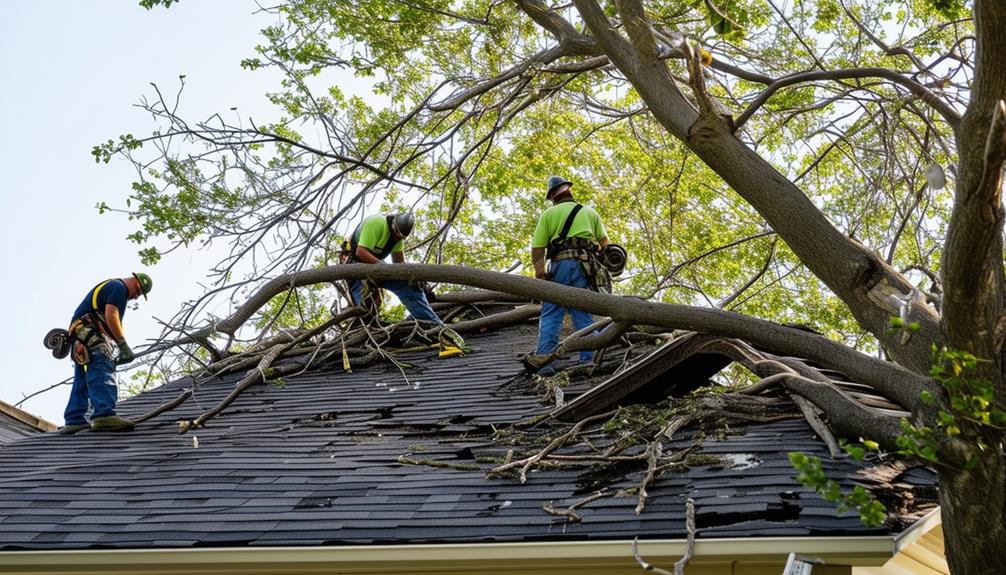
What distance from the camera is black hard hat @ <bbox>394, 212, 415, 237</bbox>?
10047 mm

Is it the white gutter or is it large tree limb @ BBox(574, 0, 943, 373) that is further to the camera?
large tree limb @ BBox(574, 0, 943, 373)

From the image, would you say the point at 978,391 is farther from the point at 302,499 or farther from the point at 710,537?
the point at 302,499

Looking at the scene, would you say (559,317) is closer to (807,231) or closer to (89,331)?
(807,231)

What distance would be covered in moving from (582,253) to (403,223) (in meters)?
1.83

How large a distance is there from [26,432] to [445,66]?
291 inches

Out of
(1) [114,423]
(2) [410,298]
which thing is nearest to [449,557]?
(1) [114,423]

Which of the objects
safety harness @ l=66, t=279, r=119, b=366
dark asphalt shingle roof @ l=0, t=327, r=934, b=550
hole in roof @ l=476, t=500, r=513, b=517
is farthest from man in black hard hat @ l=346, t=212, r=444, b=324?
hole in roof @ l=476, t=500, r=513, b=517

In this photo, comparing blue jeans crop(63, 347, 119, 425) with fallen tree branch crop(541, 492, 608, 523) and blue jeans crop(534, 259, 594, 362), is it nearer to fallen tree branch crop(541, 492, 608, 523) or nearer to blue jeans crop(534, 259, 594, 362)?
blue jeans crop(534, 259, 594, 362)

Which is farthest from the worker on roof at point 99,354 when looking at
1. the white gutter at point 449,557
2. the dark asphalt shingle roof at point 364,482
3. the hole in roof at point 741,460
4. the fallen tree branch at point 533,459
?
the hole in roof at point 741,460

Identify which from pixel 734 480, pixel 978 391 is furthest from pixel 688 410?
pixel 978 391

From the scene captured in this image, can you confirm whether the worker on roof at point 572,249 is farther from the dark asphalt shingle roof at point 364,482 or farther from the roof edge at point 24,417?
the roof edge at point 24,417

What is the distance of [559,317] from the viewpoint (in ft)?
29.2

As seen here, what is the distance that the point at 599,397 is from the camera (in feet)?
22.7

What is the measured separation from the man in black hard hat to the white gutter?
14.3 ft
